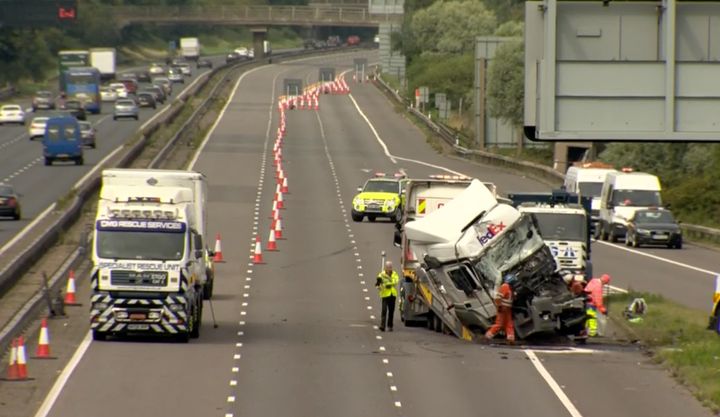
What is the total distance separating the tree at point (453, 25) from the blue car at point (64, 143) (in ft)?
222

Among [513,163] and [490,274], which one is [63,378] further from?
[513,163]

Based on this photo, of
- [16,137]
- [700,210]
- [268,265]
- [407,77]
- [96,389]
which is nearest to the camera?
[96,389]

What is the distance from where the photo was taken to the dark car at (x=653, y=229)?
52969mm

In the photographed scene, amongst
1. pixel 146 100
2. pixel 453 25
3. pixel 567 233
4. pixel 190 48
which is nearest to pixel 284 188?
pixel 567 233

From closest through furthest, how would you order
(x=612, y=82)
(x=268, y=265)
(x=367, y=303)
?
(x=612, y=82), (x=367, y=303), (x=268, y=265)

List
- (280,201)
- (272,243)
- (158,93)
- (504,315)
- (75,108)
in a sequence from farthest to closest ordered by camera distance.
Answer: (158,93)
(75,108)
(280,201)
(272,243)
(504,315)

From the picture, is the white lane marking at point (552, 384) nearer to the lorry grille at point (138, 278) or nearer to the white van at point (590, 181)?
the lorry grille at point (138, 278)

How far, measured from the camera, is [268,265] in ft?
144

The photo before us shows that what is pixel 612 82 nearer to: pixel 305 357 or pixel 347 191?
pixel 305 357

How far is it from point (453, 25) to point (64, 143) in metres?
72.7

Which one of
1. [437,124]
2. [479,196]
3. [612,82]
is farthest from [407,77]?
[612,82]

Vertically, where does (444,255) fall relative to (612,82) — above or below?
below

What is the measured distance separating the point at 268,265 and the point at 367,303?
24.7 ft

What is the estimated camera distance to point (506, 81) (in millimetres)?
92000
